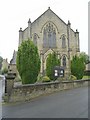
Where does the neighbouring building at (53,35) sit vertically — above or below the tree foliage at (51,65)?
above

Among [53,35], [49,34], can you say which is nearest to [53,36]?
[53,35]

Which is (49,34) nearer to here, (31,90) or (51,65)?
(51,65)

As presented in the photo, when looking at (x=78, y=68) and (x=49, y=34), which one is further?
(x=49, y=34)

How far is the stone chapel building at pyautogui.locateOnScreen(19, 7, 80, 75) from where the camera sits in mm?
56438

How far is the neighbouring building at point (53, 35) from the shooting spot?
56438mm

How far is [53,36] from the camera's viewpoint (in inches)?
2283

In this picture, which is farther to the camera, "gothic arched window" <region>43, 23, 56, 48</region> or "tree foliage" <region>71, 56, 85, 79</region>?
"gothic arched window" <region>43, 23, 56, 48</region>

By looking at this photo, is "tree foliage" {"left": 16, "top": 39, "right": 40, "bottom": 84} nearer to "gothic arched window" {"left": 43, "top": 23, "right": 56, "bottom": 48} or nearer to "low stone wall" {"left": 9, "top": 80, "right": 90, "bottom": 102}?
"low stone wall" {"left": 9, "top": 80, "right": 90, "bottom": 102}

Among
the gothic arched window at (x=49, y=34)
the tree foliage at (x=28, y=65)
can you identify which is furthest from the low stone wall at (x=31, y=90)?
the gothic arched window at (x=49, y=34)

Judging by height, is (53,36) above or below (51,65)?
above

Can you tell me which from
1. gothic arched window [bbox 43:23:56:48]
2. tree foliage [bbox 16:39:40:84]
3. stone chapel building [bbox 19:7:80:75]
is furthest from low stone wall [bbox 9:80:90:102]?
gothic arched window [bbox 43:23:56:48]

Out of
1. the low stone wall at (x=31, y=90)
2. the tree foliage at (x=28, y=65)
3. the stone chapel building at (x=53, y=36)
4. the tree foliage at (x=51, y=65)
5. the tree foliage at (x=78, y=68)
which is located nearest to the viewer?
the low stone wall at (x=31, y=90)

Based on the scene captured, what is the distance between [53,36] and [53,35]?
0.75 ft

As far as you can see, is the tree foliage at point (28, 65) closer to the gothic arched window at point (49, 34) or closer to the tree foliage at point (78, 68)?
the tree foliage at point (78, 68)
